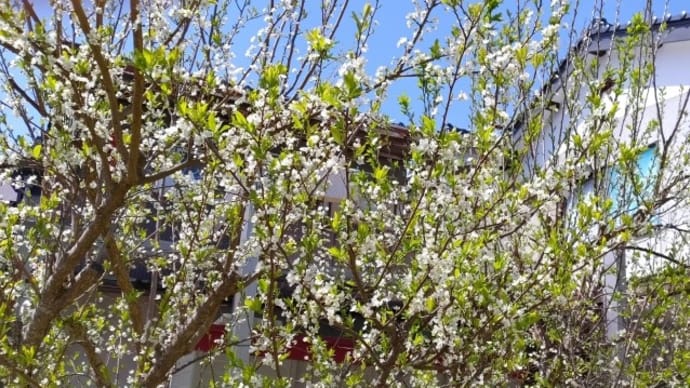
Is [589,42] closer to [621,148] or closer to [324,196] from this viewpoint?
[621,148]

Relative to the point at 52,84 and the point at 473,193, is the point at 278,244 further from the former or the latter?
the point at 52,84

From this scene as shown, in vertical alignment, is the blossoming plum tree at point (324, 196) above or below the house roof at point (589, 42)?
below

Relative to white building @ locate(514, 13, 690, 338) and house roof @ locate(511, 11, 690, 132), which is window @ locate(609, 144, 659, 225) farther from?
house roof @ locate(511, 11, 690, 132)

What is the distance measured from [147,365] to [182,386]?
17.9ft

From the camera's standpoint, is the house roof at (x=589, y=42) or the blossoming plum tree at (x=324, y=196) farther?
the house roof at (x=589, y=42)

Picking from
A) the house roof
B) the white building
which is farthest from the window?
the house roof

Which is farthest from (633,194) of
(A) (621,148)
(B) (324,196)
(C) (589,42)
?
(B) (324,196)

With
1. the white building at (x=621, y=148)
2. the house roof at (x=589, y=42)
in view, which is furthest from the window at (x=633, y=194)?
the house roof at (x=589, y=42)

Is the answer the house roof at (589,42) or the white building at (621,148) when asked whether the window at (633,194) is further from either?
the house roof at (589,42)

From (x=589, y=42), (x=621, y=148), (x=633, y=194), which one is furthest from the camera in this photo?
(x=589, y=42)

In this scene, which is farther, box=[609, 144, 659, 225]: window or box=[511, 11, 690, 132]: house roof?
box=[511, 11, 690, 132]: house roof

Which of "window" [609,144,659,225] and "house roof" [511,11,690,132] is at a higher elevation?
"house roof" [511,11,690,132]

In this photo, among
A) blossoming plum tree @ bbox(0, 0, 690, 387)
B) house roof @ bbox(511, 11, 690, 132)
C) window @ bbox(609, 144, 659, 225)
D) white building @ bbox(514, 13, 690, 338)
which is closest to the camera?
blossoming plum tree @ bbox(0, 0, 690, 387)

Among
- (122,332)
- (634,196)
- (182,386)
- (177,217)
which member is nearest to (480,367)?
(634,196)
